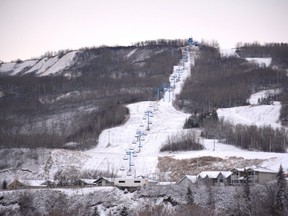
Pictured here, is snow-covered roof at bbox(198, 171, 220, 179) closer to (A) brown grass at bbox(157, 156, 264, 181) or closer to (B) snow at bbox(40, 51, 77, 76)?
(A) brown grass at bbox(157, 156, 264, 181)

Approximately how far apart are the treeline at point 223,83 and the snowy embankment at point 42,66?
43010 mm

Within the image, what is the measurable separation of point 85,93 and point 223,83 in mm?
29181

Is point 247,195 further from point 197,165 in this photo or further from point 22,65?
point 22,65

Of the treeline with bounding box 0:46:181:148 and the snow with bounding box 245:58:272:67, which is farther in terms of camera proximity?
the snow with bounding box 245:58:272:67

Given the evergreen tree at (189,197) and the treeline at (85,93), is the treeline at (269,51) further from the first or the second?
the evergreen tree at (189,197)

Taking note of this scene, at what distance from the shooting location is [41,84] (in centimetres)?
14625

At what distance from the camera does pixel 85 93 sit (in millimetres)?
131625

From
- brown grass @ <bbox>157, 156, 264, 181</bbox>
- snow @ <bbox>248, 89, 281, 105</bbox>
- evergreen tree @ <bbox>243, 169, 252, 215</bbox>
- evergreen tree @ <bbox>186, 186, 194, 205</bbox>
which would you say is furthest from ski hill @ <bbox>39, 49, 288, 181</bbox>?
evergreen tree @ <bbox>186, 186, 194, 205</bbox>

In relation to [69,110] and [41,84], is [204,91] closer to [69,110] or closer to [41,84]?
[69,110]

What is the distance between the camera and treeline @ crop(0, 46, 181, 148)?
98.2m

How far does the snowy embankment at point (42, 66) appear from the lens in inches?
6639

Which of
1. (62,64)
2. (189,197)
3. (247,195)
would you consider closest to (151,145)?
(189,197)

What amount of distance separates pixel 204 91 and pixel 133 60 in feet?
158

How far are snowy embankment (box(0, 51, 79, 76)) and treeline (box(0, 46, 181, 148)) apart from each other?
334 centimetres
